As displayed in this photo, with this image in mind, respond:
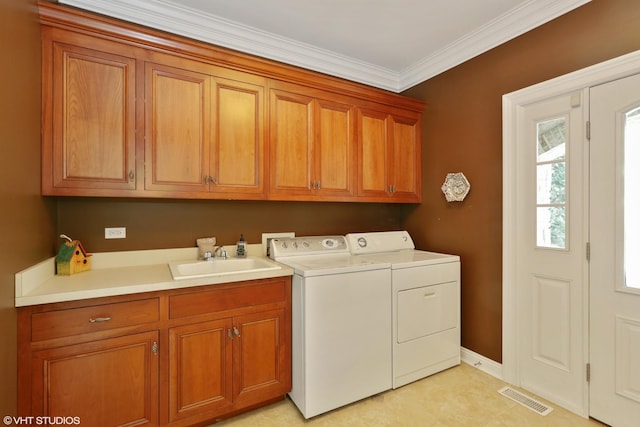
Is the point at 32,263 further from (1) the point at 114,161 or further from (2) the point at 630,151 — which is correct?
(2) the point at 630,151

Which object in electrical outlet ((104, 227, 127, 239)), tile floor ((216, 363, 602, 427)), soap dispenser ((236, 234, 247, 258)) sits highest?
electrical outlet ((104, 227, 127, 239))

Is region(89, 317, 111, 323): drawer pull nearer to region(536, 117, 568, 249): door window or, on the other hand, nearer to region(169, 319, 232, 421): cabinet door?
region(169, 319, 232, 421): cabinet door

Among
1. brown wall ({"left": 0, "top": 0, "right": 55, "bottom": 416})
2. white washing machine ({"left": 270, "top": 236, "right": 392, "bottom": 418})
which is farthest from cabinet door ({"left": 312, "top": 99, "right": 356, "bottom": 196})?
brown wall ({"left": 0, "top": 0, "right": 55, "bottom": 416})

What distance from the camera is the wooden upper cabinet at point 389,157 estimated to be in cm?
265

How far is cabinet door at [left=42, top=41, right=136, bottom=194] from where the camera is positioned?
5.31 feet

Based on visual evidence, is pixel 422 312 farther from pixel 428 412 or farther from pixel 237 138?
pixel 237 138

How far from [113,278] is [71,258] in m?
0.36

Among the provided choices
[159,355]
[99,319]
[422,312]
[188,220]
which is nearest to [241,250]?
[188,220]

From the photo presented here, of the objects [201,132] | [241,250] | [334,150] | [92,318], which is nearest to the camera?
[92,318]

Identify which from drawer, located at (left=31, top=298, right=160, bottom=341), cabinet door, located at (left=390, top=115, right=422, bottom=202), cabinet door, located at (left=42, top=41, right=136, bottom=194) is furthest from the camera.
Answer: cabinet door, located at (left=390, top=115, right=422, bottom=202)

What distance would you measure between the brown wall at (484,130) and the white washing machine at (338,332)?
0.89m

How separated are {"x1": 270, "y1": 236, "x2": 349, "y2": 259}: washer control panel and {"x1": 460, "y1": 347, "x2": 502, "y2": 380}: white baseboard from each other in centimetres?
134

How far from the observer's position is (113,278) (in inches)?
65.3

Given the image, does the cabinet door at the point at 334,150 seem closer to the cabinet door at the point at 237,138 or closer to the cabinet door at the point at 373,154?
the cabinet door at the point at 373,154
